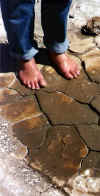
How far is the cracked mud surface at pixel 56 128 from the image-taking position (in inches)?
79.3

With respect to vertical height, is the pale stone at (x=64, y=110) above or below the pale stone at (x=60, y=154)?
above

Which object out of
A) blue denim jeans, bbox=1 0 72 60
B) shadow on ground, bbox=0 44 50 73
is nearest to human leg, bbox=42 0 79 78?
blue denim jeans, bbox=1 0 72 60

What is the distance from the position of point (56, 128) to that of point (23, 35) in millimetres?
718

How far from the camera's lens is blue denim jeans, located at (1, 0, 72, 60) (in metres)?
2.26

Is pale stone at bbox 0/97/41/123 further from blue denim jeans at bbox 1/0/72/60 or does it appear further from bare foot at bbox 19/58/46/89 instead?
blue denim jeans at bbox 1/0/72/60

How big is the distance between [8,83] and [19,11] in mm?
663

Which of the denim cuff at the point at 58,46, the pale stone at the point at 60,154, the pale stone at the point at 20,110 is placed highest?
A: the denim cuff at the point at 58,46

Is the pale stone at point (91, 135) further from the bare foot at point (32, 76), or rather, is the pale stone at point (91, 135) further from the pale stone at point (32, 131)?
the bare foot at point (32, 76)

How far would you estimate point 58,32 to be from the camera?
8.36ft

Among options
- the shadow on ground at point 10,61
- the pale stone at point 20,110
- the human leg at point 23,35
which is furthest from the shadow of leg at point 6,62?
the pale stone at point 20,110

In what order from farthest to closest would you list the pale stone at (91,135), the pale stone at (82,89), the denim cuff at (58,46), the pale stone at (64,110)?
the denim cuff at (58,46)
the pale stone at (82,89)
the pale stone at (64,110)
the pale stone at (91,135)

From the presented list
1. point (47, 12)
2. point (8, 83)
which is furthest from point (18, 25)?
point (8, 83)

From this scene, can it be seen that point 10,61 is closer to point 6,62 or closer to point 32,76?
point 6,62

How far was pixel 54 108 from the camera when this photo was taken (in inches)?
96.7
